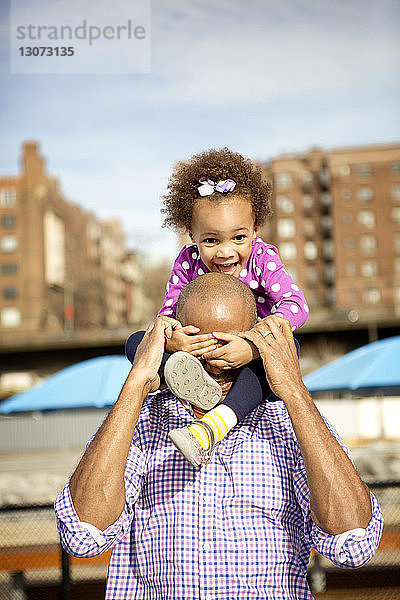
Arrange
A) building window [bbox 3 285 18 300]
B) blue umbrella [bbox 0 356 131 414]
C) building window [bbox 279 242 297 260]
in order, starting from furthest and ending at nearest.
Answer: building window [bbox 279 242 297 260]
building window [bbox 3 285 18 300]
blue umbrella [bbox 0 356 131 414]

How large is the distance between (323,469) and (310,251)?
54.9m

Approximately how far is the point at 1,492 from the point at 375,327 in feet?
73.2

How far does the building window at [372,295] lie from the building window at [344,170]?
858 cm

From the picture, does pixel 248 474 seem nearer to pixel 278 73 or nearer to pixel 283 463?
pixel 283 463

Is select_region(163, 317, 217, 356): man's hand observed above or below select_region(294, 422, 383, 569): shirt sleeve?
above

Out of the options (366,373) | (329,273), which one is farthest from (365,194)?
(366,373)

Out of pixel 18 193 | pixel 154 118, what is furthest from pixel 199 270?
pixel 18 193

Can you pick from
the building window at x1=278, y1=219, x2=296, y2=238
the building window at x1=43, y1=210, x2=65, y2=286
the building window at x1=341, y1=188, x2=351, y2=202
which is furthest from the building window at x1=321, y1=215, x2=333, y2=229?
the building window at x1=43, y1=210, x2=65, y2=286

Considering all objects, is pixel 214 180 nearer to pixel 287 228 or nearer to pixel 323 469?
pixel 323 469

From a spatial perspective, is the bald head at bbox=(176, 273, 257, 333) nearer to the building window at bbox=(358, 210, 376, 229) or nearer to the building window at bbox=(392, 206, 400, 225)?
the building window at bbox=(358, 210, 376, 229)

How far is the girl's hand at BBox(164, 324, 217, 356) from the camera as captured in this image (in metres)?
1.32

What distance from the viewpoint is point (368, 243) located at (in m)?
50.3

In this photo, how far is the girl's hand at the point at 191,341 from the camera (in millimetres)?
1322

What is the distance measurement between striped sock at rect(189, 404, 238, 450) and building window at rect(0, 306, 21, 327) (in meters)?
45.7
